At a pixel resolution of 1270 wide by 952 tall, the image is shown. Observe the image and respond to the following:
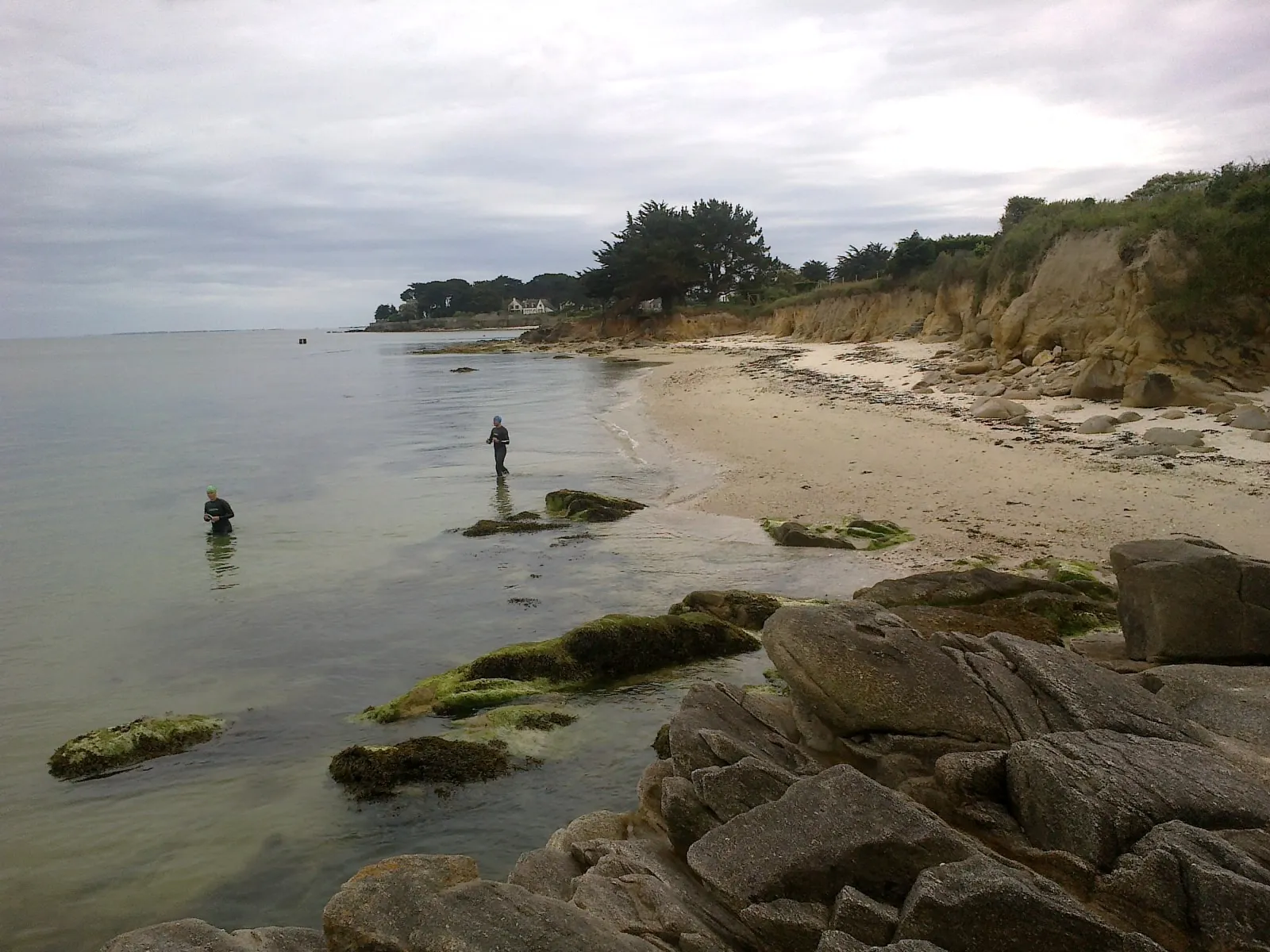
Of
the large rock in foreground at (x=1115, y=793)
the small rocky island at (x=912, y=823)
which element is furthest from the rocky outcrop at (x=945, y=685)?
the large rock in foreground at (x=1115, y=793)

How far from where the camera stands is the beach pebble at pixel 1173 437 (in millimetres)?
18027

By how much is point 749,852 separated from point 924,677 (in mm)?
2485

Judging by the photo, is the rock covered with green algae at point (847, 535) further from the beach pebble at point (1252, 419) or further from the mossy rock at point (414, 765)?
the beach pebble at point (1252, 419)

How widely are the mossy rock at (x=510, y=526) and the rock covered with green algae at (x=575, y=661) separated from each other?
7.27 meters

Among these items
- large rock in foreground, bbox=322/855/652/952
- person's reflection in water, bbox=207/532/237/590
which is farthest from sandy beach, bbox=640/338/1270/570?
large rock in foreground, bbox=322/855/652/952

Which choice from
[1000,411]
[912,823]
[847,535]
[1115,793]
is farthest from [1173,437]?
[912,823]

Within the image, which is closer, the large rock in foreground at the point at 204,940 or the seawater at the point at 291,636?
the large rock in foreground at the point at 204,940

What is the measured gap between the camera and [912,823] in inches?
197

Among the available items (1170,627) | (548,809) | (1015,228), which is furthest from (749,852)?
(1015,228)

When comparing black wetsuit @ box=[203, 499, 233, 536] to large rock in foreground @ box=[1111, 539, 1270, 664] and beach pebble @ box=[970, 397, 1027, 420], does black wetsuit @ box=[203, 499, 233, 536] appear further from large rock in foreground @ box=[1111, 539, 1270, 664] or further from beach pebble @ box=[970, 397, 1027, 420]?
beach pebble @ box=[970, 397, 1027, 420]

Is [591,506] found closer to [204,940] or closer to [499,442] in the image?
[499,442]

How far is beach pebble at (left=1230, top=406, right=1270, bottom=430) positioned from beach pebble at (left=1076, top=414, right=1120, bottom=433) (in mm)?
2474

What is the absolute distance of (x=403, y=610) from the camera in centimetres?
1413

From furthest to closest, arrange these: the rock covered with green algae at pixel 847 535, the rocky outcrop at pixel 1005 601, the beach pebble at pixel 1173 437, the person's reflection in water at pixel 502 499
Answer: the person's reflection in water at pixel 502 499
the beach pebble at pixel 1173 437
the rock covered with green algae at pixel 847 535
the rocky outcrop at pixel 1005 601
